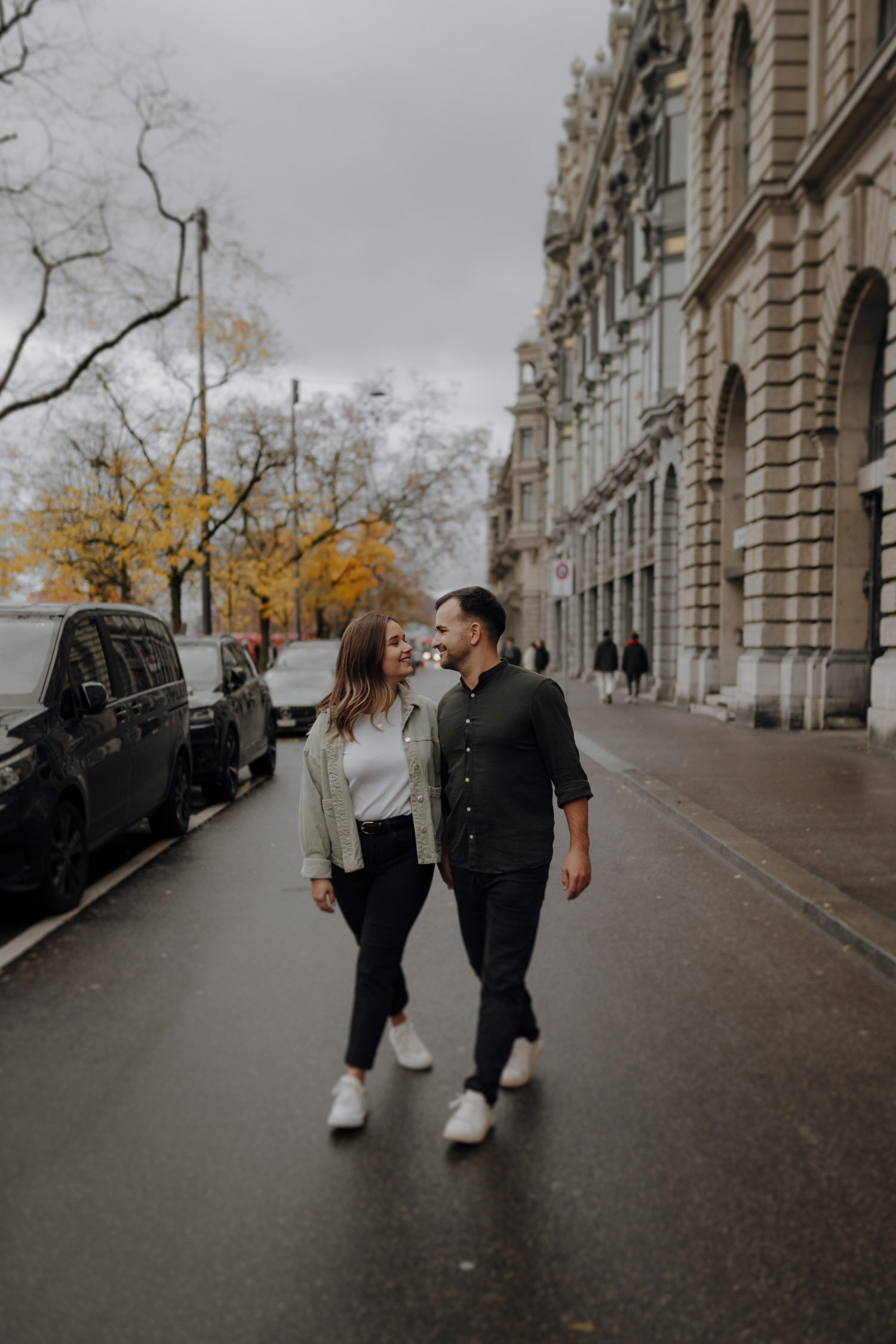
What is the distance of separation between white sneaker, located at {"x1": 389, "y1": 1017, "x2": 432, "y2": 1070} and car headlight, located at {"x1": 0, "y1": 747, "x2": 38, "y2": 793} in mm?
2950

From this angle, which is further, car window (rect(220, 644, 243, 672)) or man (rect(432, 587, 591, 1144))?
car window (rect(220, 644, 243, 672))

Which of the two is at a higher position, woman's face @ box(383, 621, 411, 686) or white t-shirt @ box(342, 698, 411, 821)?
woman's face @ box(383, 621, 411, 686)

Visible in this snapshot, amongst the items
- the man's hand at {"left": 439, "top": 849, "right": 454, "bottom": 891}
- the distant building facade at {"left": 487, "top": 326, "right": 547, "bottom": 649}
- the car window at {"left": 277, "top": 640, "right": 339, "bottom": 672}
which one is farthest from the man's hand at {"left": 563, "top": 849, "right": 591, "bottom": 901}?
the distant building facade at {"left": 487, "top": 326, "right": 547, "bottom": 649}

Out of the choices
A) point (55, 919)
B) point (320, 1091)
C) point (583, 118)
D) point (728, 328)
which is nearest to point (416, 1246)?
point (320, 1091)

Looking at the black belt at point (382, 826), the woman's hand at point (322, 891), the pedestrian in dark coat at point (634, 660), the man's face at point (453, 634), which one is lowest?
the pedestrian in dark coat at point (634, 660)

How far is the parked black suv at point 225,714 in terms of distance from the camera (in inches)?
454

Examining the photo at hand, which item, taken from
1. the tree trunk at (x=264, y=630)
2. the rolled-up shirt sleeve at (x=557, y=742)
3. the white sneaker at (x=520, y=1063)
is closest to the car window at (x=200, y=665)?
the white sneaker at (x=520, y=1063)

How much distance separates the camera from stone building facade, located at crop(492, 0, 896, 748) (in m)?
17.0

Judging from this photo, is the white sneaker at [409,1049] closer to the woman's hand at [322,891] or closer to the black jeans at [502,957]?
the black jeans at [502,957]

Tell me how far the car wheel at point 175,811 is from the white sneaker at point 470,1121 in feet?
20.3

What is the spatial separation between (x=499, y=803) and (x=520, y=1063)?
3.39 feet

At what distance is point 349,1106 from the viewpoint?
3.70m

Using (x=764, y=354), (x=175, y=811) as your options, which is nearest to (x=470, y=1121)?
(x=175, y=811)

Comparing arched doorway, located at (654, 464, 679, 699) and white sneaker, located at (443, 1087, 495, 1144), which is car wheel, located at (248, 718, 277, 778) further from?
arched doorway, located at (654, 464, 679, 699)
